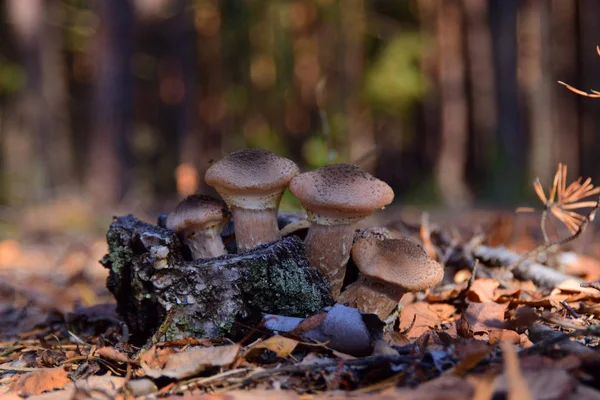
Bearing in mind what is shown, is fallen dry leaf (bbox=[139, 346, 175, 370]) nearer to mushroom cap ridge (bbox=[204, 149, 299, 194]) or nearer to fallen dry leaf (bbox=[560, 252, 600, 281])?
mushroom cap ridge (bbox=[204, 149, 299, 194])

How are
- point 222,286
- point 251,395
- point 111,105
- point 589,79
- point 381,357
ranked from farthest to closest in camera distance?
point 589,79
point 111,105
point 222,286
point 381,357
point 251,395

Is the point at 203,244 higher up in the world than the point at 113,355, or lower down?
higher up

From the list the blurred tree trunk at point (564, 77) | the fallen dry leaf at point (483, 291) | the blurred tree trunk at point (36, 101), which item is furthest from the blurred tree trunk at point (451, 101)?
the fallen dry leaf at point (483, 291)

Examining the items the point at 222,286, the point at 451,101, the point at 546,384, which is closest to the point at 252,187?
the point at 222,286

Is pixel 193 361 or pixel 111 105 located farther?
pixel 111 105

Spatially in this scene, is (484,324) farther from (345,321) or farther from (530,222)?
(530,222)

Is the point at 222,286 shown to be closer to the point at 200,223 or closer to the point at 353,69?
the point at 200,223

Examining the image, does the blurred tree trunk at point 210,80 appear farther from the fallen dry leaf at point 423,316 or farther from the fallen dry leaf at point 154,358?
the fallen dry leaf at point 154,358
